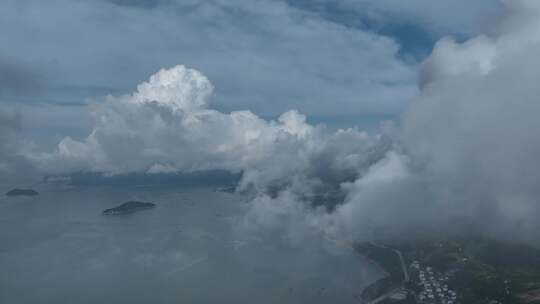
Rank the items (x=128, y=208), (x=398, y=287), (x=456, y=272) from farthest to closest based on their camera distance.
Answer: (x=128, y=208) < (x=456, y=272) < (x=398, y=287)

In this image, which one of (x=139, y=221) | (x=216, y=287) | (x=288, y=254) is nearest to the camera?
(x=216, y=287)

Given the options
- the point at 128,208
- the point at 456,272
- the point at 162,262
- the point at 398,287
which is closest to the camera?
the point at 398,287

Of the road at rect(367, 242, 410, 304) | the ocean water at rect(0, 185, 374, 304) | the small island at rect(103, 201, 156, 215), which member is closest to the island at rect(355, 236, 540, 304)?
the road at rect(367, 242, 410, 304)

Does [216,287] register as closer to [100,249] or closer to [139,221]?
[100,249]

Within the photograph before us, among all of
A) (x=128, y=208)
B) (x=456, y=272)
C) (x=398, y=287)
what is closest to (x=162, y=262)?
(x=398, y=287)

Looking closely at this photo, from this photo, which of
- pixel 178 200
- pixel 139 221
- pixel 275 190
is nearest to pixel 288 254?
pixel 139 221

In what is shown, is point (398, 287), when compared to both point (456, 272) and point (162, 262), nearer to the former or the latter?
point (456, 272)

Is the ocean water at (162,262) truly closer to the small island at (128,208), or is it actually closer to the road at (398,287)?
the road at (398,287)

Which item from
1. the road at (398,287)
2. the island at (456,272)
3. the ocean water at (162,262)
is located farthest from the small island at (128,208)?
the road at (398,287)
